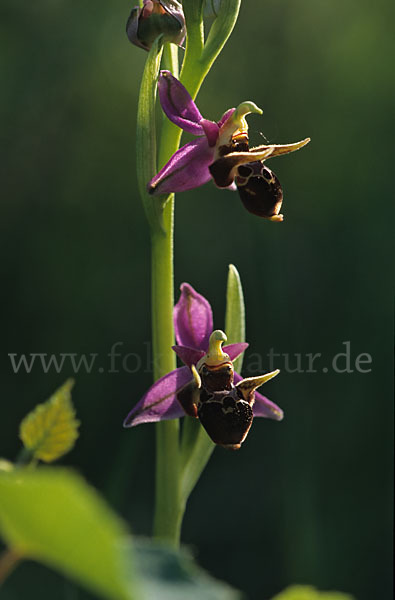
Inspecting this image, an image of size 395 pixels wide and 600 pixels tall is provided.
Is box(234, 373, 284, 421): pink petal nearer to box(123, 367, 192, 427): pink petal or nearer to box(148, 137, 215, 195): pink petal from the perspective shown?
box(123, 367, 192, 427): pink petal

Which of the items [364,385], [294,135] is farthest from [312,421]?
[294,135]

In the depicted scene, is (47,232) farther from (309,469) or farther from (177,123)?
(177,123)

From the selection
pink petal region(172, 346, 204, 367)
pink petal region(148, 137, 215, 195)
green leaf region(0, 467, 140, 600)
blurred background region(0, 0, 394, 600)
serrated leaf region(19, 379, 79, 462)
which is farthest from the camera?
blurred background region(0, 0, 394, 600)

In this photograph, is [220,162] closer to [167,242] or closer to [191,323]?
[167,242]

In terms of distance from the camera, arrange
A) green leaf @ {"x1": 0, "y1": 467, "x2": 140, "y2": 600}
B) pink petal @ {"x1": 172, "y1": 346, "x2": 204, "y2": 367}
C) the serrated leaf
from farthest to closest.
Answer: pink petal @ {"x1": 172, "y1": 346, "x2": 204, "y2": 367} < the serrated leaf < green leaf @ {"x1": 0, "y1": 467, "x2": 140, "y2": 600}

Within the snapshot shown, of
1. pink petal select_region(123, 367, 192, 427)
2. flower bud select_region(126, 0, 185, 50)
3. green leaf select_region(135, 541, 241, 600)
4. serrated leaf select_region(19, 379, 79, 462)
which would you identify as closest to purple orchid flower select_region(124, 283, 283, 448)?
pink petal select_region(123, 367, 192, 427)

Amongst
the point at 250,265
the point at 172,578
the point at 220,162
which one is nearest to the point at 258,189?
the point at 220,162
